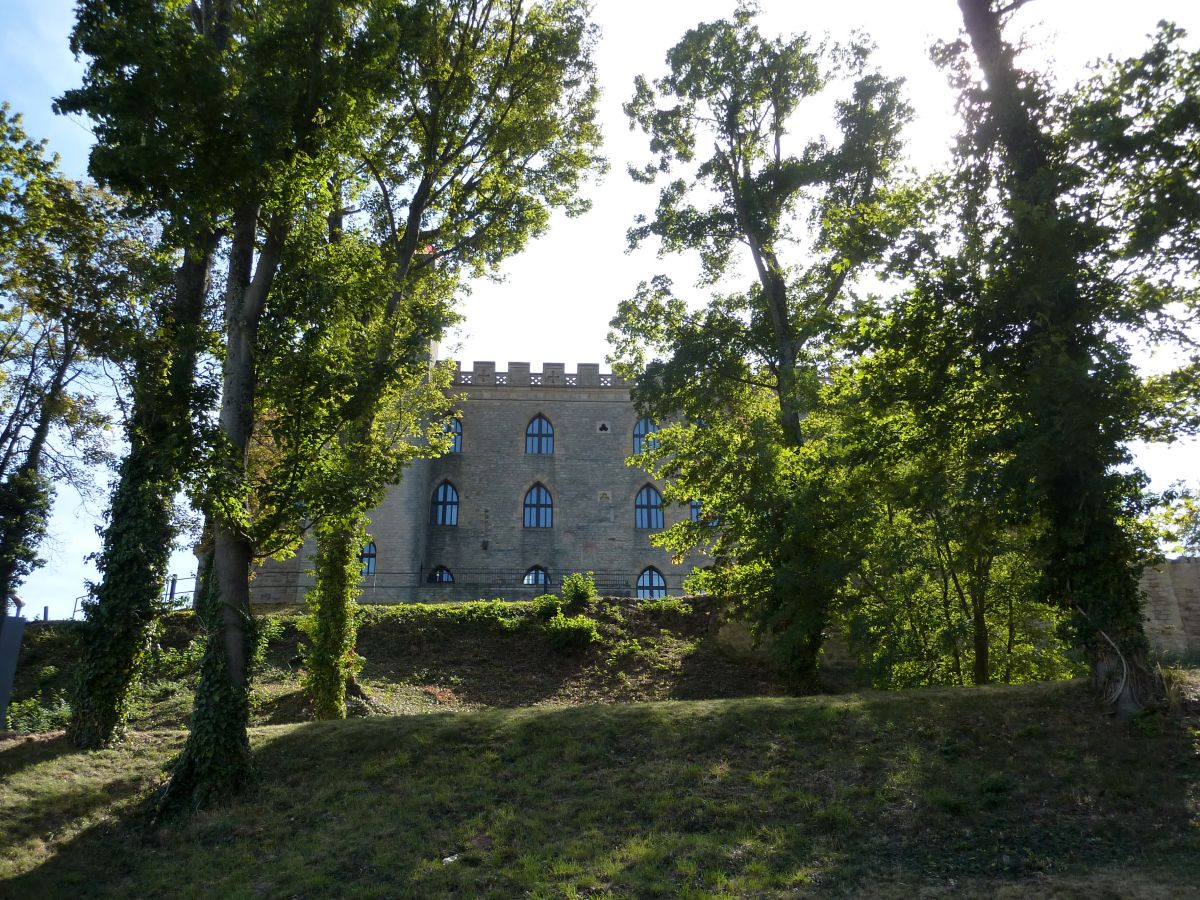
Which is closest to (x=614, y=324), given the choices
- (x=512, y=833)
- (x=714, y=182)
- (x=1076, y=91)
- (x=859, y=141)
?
(x=714, y=182)

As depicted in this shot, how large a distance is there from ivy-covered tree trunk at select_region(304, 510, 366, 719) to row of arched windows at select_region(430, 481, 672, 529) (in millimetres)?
18178

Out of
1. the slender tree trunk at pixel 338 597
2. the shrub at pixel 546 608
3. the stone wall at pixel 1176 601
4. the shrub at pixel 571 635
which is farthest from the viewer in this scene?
the stone wall at pixel 1176 601

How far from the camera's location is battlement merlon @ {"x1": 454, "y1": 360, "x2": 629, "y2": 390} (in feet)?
112

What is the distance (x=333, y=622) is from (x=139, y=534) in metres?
3.23

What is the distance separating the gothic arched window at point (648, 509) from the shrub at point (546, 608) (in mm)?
11649

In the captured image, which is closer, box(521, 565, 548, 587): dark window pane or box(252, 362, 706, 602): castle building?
box(252, 362, 706, 602): castle building

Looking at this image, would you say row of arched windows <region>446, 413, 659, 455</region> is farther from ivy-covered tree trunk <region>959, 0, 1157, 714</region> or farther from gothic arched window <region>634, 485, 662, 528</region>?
ivy-covered tree trunk <region>959, 0, 1157, 714</region>

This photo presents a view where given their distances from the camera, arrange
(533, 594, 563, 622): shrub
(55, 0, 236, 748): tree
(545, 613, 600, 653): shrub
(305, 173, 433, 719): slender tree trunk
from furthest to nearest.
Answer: (533, 594, 563, 622): shrub, (545, 613, 600, 653): shrub, (305, 173, 433, 719): slender tree trunk, (55, 0, 236, 748): tree

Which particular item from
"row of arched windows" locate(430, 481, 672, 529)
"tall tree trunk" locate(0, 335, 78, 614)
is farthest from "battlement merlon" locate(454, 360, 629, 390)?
"tall tree trunk" locate(0, 335, 78, 614)

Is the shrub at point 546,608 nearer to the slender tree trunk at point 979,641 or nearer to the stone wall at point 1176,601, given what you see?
the slender tree trunk at point 979,641

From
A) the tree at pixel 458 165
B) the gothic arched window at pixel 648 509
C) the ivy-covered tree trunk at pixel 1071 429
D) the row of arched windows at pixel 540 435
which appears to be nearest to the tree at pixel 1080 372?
the ivy-covered tree trunk at pixel 1071 429

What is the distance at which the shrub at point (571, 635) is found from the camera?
64.2ft

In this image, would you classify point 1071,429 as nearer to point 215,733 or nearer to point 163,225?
point 215,733

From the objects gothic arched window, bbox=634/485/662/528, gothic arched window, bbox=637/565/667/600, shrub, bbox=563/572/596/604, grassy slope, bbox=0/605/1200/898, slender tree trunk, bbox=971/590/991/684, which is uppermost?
gothic arched window, bbox=634/485/662/528
